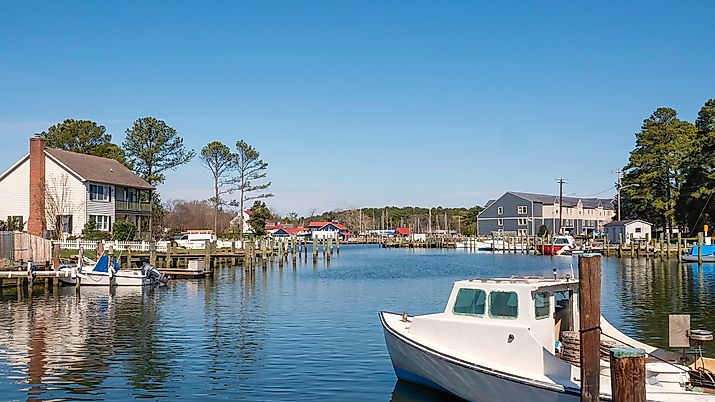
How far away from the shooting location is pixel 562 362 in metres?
12.6

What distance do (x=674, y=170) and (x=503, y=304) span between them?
252 feet

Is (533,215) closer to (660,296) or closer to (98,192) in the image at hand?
(98,192)

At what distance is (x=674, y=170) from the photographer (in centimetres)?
8325

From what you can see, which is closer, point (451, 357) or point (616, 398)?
point (616, 398)

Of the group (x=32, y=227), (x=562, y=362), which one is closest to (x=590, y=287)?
(x=562, y=362)

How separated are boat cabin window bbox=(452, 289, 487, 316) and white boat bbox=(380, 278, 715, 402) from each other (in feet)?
0.07

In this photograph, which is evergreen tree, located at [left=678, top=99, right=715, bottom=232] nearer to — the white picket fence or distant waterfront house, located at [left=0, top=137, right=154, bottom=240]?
the white picket fence

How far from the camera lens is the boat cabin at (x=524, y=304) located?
45.9 feet

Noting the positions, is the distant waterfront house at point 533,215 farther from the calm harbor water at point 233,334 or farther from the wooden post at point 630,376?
the wooden post at point 630,376

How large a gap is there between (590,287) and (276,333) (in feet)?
50.4

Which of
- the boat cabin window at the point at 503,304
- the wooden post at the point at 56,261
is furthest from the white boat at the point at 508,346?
the wooden post at the point at 56,261

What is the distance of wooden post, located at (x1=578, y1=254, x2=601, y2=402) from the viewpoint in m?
11.5

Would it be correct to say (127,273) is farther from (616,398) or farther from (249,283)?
(616,398)

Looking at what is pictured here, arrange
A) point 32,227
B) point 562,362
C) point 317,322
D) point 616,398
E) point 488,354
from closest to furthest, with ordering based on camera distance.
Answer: point 616,398
point 562,362
point 488,354
point 317,322
point 32,227
